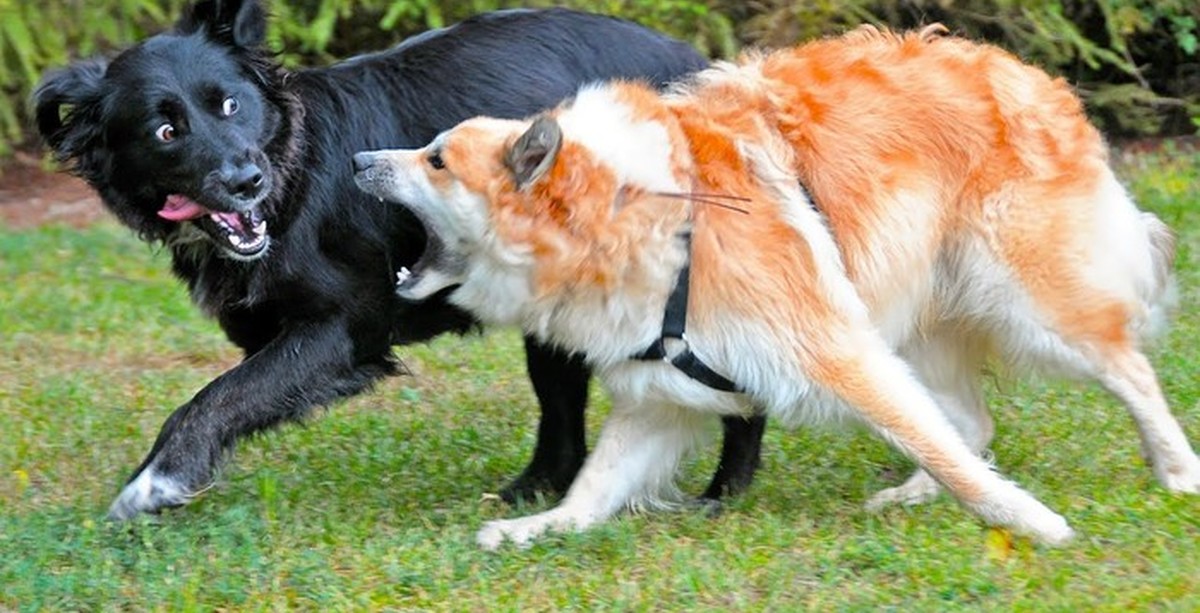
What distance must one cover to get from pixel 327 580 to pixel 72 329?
176 inches

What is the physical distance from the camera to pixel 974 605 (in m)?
4.59

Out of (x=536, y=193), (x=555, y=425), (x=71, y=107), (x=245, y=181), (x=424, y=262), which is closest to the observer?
(x=536, y=193)

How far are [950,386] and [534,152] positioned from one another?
6.48 feet

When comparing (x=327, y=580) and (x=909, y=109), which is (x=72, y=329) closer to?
(x=327, y=580)

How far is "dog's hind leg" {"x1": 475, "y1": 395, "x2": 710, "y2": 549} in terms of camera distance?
537cm

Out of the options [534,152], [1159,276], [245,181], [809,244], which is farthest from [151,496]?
[1159,276]

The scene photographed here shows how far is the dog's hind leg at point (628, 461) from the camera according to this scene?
5.37 m

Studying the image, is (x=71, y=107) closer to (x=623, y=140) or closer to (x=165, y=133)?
(x=165, y=133)

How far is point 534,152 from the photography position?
479 cm

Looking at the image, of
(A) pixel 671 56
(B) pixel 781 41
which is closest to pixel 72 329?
(A) pixel 671 56

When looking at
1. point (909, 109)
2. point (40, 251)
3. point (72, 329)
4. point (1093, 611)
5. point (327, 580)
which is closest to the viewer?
point (1093, 611)

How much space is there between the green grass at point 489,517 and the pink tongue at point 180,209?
947 mm

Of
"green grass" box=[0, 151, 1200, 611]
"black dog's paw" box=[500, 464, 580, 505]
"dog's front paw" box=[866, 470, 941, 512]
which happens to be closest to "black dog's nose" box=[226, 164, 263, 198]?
"green grass" box=[0, 151, 1200, 611]

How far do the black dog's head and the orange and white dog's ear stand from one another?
3.17 ft
